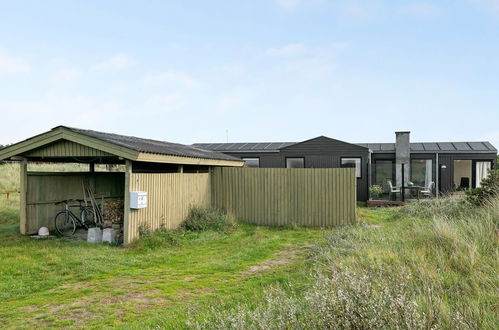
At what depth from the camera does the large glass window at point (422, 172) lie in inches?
687

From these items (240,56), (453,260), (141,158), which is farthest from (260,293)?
(240,56)

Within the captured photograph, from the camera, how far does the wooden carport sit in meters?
7.62

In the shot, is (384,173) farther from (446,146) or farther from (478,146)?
(478,146)

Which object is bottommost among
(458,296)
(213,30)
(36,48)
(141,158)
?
(458,296)

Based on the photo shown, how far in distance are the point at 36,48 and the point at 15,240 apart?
6.79 meters

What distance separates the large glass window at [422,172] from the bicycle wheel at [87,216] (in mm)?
14675

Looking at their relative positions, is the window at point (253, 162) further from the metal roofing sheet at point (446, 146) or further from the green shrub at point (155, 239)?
the green shrub at point (155, 239)

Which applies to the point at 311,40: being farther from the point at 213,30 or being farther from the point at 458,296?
the point at 458,296

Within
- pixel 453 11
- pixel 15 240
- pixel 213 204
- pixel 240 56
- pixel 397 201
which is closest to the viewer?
pixel 15 240

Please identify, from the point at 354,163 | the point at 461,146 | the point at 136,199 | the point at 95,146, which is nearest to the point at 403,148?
the point at 354,163

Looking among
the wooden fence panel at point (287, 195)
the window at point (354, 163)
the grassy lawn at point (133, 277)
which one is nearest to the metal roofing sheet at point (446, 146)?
the window at point (354, 163)

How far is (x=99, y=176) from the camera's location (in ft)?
34.2

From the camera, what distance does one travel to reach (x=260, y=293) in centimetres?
438

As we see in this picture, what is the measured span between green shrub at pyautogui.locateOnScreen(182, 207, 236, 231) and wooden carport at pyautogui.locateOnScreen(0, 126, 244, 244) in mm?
276
